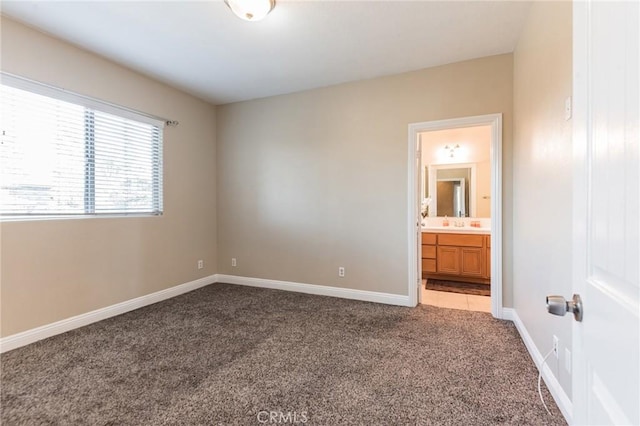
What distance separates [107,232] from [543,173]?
387 centimetres

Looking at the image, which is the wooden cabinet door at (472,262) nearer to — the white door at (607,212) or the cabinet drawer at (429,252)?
the cabinet drawer at (429,252)

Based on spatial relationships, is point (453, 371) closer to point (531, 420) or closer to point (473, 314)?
point (531, 420)

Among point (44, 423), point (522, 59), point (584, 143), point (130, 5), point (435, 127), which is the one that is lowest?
point (44, 423)

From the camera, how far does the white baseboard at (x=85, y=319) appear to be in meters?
2.34

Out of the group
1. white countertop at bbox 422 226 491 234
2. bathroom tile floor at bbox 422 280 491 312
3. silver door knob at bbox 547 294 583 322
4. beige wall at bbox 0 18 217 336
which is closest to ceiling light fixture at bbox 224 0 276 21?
beige wall at bbox 0 18 217 336

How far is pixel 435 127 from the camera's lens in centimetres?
313

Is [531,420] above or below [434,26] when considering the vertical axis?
below

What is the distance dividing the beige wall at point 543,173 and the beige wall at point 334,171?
40cm

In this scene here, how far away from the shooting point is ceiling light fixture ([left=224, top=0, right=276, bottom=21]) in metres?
2.02

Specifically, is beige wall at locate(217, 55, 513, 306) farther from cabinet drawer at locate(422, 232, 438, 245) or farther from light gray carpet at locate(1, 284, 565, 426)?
cabinet drawer at locate(422, 232, 438, 245)

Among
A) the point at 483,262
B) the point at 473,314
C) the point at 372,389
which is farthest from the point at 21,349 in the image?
the point at 483,262

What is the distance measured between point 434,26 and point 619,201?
2493 mm

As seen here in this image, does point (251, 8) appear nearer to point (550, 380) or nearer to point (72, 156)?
point (72, 156)

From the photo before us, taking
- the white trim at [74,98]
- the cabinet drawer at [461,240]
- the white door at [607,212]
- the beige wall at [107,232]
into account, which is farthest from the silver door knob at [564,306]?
the cabinet drawer at [461,240]
